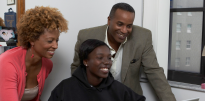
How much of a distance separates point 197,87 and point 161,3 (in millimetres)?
833

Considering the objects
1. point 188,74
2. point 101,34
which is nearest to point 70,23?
point 101,34

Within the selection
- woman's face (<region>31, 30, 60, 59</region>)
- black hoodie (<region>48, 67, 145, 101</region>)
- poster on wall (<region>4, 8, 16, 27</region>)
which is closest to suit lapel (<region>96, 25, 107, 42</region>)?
black hoodie (<region>48, 67, 145, 101</region>)

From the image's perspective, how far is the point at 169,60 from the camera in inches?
84.5

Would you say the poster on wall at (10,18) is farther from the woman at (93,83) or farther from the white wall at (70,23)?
the woman at (93,83)

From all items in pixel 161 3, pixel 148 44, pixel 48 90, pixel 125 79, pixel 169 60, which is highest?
pixel 161 3

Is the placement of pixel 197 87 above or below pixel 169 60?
below

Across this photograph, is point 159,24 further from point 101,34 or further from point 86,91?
point 86,91

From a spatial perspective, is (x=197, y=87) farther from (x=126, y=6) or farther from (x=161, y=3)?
(x=126, y=6)

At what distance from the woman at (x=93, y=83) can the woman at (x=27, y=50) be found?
0.23 metres

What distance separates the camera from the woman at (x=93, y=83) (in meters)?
1.45

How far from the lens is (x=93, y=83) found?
1.51 m

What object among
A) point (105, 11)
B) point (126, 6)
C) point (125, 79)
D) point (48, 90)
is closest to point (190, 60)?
point (125, 79)

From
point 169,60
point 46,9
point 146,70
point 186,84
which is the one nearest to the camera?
point 46,9

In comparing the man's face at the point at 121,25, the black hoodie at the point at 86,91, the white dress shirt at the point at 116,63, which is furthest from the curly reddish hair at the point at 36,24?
the white dress shirt at the point at 116,63
